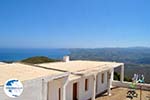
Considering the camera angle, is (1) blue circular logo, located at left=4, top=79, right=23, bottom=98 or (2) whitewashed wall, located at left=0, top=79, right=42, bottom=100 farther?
(2) whitewashed wall, located at left=0, top=79, right=42, bottom=100

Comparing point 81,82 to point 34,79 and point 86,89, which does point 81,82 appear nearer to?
point 86,89

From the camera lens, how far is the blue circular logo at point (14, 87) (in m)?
10.4

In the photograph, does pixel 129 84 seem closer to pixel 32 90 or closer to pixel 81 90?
pixel 81 90

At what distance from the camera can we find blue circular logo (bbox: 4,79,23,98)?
10.4 meters

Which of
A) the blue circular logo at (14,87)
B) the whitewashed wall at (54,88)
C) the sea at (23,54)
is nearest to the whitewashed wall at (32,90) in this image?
the blue circular logo at (14,87)

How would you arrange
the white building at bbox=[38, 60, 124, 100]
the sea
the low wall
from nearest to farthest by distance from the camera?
the white building at bbox=[38, 60, 124, 100] < the low wall < the sea

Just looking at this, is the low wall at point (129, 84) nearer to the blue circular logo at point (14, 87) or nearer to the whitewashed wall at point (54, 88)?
the whitewashed wall at point (54, 88)

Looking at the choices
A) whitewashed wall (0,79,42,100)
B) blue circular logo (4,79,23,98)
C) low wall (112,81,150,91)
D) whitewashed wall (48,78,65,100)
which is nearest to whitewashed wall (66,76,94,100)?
whitewashed wall (48,78,65,100)

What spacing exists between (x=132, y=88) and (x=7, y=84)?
1689 centimetres

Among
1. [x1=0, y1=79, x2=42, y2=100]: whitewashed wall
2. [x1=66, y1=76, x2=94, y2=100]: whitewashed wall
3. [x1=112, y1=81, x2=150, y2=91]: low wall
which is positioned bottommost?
[x1=112, y1=81, x2=150, y2=91]: low wall

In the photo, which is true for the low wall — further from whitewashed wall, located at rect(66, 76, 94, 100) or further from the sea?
the sea

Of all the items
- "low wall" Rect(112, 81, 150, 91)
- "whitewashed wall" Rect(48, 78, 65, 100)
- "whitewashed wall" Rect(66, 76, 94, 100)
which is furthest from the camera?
"low wall" Rect(112, 81, 150, 91)

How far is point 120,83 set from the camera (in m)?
26.9

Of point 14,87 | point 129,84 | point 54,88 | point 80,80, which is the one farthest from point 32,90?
point 129,84
